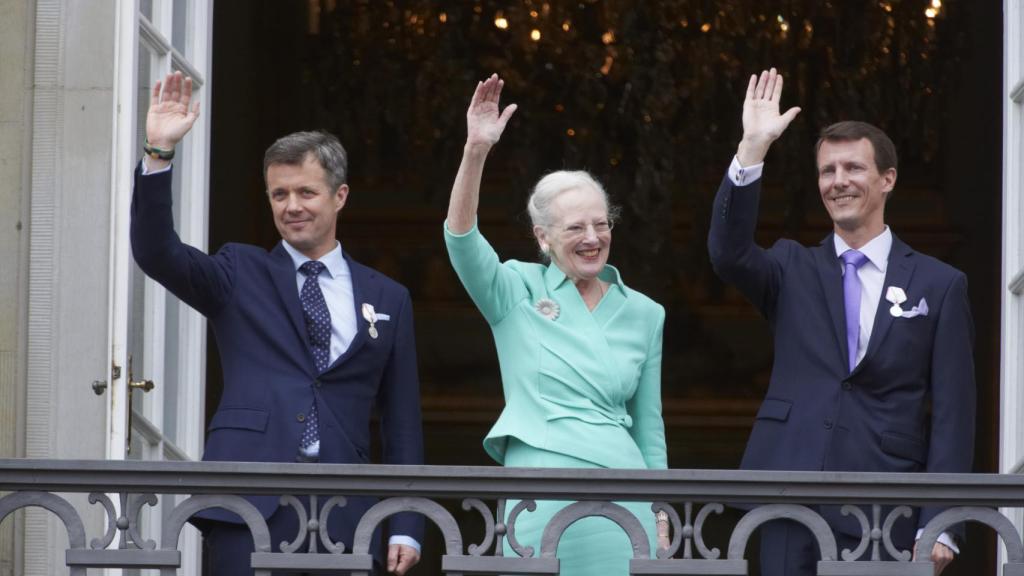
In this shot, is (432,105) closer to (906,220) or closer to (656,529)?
(906,220)

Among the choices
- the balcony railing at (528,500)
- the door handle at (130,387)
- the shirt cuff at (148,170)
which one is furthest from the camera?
the door handle at (130,387)

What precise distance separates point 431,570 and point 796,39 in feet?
13.0

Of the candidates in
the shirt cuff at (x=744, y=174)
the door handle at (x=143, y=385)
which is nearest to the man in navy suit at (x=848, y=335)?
the shirt cuff at (x=744, y=174)

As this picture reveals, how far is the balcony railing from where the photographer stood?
14.9ft

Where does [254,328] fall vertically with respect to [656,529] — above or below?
above

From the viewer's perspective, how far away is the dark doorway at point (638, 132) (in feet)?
39.3

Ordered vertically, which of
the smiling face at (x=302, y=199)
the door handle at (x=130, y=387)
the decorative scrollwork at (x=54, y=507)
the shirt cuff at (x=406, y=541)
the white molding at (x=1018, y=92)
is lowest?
the shirt cuff at (x=406, y=541)

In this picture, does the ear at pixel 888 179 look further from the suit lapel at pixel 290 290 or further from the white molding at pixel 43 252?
the white molding at pixel 43 252

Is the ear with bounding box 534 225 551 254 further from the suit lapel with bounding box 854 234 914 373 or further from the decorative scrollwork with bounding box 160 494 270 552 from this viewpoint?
the decorative scrollwork with bounding box 160 494 270 552

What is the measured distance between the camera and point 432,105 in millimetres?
12414

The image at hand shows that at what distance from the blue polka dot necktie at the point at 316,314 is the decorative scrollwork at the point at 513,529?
2.17 feet

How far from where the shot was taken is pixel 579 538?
4.77 meters

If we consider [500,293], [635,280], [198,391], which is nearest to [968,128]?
[635,280]

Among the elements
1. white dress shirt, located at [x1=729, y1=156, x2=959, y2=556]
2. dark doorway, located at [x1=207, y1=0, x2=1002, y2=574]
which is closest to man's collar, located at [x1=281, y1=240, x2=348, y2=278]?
white dress shirt, located at [x1=729, y1=156, x2=959, y2=556]
